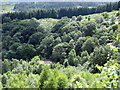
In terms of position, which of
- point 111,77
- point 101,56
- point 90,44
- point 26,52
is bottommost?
point 26,52

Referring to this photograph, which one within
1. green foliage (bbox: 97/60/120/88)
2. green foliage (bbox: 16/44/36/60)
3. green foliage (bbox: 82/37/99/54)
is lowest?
green foliage (bbox: 16/44/36/60)

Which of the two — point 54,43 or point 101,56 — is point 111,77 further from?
point 54,43

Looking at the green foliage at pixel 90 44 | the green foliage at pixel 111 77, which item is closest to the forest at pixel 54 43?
the green foliage at pixel 90 44

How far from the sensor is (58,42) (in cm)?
6144

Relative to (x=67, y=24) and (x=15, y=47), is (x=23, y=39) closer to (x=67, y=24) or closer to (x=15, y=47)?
(x=15, y=47)

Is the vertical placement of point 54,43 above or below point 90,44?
below

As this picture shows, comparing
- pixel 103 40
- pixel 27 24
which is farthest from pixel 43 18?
pixel 103 40

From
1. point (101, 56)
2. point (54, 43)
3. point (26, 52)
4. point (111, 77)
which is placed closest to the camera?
point (111, 77)

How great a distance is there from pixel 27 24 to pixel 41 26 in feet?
22.5

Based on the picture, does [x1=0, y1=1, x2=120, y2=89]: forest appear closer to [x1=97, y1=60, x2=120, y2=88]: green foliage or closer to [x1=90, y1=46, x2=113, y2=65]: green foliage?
[x1=90, y1=46, x2=113, y2=65]: green foliage

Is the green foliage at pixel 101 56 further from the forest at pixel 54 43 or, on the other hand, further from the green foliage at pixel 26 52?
the green foliage at pixel 26 52

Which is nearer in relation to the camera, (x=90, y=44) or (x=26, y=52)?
(x=90, y=44)

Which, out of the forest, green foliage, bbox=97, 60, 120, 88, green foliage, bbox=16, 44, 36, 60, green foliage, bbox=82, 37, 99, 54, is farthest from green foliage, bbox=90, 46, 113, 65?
green foliage, bbox=97, 60, 120, 88

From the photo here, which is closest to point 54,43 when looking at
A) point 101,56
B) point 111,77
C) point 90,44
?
point 90,44
